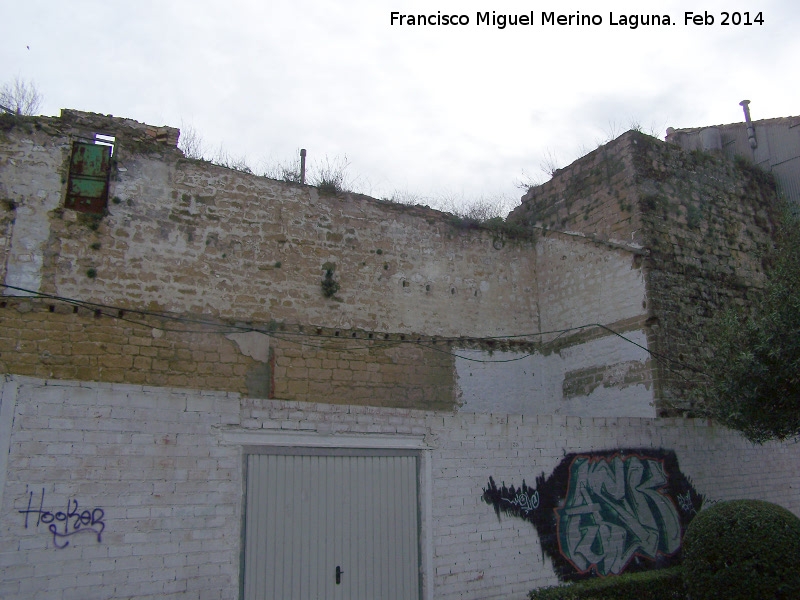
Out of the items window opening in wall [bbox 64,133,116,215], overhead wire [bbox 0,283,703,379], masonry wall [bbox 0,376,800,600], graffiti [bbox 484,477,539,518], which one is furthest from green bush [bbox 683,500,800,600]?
window opening in wall [bbox 64,133,116,215]

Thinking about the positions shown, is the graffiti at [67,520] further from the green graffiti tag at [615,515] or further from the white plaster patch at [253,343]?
the green graffiti tag at [615,515]

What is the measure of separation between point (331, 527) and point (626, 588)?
410cm

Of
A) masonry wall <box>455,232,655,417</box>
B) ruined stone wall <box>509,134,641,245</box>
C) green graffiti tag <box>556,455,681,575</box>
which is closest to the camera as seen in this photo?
green graffiti tag <box>556,455,681,575</box>

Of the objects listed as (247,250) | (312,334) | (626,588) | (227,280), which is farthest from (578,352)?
(227,280)

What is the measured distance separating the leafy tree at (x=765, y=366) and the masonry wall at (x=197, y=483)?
1.99 metres

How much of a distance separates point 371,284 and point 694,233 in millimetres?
6398

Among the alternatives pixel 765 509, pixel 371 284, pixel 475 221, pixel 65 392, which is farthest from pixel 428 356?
pixel 65 392

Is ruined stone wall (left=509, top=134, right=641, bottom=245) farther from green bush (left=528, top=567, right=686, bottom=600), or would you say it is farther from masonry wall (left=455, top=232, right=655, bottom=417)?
green bush (left=528, top=567, right=686, bottom=600)

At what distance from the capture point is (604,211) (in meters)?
13.1

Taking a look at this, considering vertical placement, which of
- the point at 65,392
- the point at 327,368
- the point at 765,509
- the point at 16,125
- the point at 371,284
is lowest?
the point at 765,509

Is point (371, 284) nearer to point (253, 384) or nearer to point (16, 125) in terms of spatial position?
point (253, 384)

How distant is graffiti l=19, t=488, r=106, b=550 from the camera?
5656 mm

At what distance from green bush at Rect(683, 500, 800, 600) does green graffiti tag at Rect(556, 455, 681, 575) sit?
0.94 m

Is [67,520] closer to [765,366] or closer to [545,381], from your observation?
[765,366]
